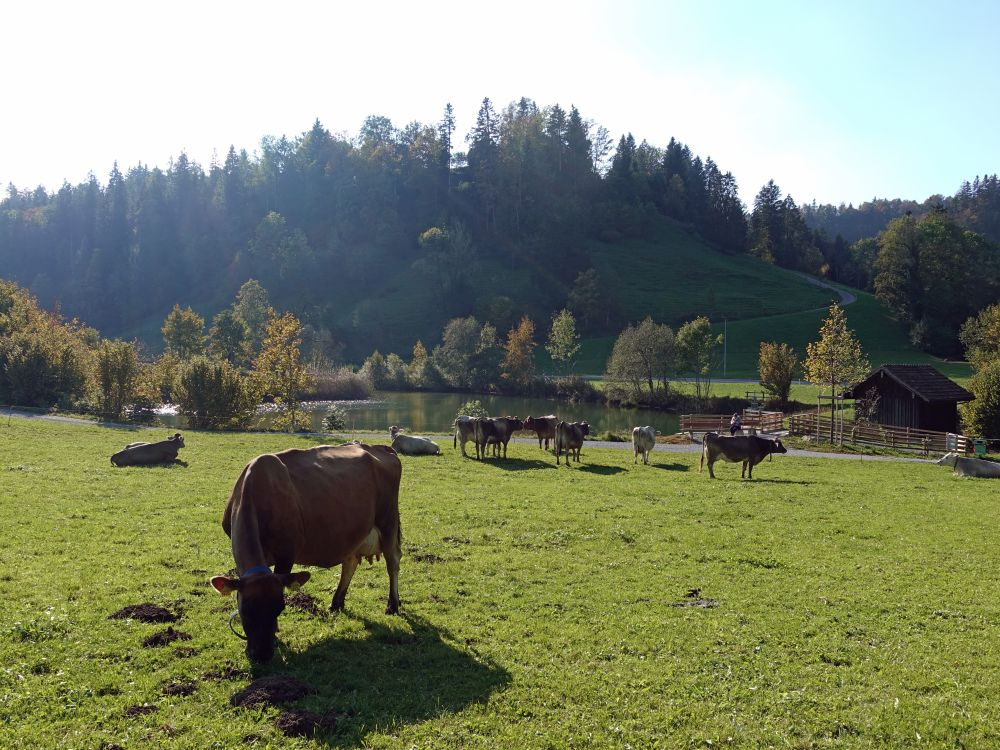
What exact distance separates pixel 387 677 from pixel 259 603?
1.77 metres

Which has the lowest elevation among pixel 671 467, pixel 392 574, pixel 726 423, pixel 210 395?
pixel 671 467

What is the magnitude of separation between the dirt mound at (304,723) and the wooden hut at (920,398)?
48.2 metres

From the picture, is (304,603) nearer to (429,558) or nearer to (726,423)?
(429,558)

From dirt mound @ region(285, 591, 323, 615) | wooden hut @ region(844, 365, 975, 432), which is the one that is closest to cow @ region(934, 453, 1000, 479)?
wooden hut @ region(844, 365, 975, 432)

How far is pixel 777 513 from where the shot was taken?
65.1ft

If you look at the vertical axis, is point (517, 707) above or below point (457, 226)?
below

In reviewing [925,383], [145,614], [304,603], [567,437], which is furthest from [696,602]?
[925,383]

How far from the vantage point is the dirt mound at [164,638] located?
886cm

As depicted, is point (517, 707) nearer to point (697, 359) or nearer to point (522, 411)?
point (522, 411)

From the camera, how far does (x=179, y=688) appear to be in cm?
775

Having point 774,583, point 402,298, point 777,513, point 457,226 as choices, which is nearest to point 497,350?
point 402,298

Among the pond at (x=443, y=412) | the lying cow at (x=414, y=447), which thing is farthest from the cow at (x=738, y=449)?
the pond at (x=443, y=412)

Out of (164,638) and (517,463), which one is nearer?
(164,638)

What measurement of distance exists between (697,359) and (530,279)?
65213mm
